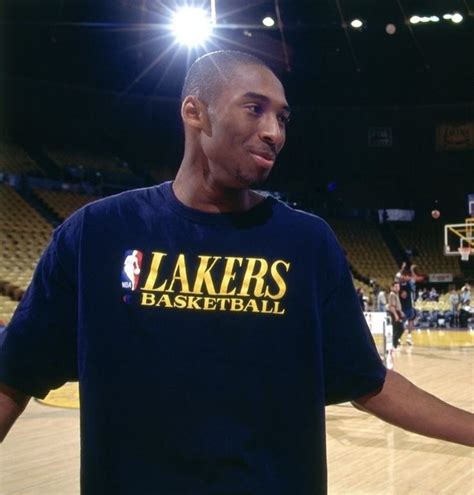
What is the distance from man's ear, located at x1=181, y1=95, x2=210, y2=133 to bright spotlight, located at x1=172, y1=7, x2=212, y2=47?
17.0 meters

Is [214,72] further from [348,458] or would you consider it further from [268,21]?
[268,21]

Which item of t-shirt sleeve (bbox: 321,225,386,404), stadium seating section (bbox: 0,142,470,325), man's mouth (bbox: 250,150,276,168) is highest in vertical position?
stadium seating section (bbox: 0,142,470,325)

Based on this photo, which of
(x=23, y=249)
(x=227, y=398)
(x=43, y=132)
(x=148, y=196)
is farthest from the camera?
(x=43, y=132)

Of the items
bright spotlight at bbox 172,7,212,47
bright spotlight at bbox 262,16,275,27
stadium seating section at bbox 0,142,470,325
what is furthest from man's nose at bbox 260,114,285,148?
bright spotlight at bbox 262,16,275,27

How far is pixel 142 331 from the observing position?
1.31 meters

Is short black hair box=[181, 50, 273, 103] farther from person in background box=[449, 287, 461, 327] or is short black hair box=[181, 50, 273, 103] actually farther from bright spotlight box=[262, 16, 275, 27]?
person in background box=[449, 287, 461, 327]

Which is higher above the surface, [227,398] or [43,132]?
[43,132]

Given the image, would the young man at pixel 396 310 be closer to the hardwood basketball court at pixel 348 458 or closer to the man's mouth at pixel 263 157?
the hardwood basketball court at pixel 348 458

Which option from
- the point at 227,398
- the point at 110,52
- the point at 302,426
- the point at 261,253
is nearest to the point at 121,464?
the point at 227,398

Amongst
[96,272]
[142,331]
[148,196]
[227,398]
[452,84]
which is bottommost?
[227,398]

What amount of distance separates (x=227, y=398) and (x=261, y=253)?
31cm

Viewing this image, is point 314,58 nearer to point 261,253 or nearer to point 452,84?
point 452,84

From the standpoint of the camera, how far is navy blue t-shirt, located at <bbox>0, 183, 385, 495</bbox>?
4.12ft

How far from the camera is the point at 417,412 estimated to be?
143cm
